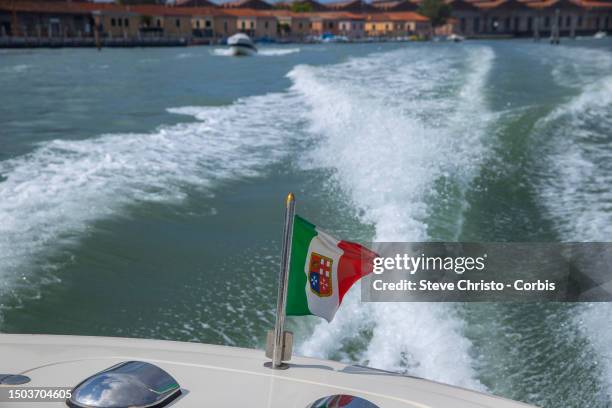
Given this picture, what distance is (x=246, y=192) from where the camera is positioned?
783cm

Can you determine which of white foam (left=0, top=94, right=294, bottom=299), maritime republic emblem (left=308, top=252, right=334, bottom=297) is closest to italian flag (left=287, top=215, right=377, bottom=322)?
maritime republic emblem (left=308, top=252, right=334, bottom=297)

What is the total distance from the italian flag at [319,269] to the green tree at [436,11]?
86.8 m

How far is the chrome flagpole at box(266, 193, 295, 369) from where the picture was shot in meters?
2.29

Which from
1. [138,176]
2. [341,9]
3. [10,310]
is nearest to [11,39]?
[138,176]

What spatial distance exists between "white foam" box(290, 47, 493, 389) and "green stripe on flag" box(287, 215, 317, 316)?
164 cm

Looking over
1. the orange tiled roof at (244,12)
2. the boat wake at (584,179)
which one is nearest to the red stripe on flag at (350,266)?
the boat wake at (584,179)

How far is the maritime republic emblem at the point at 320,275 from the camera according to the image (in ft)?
8.14

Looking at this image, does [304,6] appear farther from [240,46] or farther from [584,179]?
[584,179]

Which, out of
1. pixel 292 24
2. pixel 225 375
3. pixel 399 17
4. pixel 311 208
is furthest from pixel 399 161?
pixel 399 17

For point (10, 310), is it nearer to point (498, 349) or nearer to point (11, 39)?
A: point (498, 349)

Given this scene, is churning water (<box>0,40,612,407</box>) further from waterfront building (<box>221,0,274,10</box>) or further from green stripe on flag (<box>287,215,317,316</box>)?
waterfront building (<box>221,0,274,10</box>)

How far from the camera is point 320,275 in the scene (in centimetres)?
251

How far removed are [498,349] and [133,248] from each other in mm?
3283

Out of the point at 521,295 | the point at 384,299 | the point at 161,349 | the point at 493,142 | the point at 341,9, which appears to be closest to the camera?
the point at 161,349
